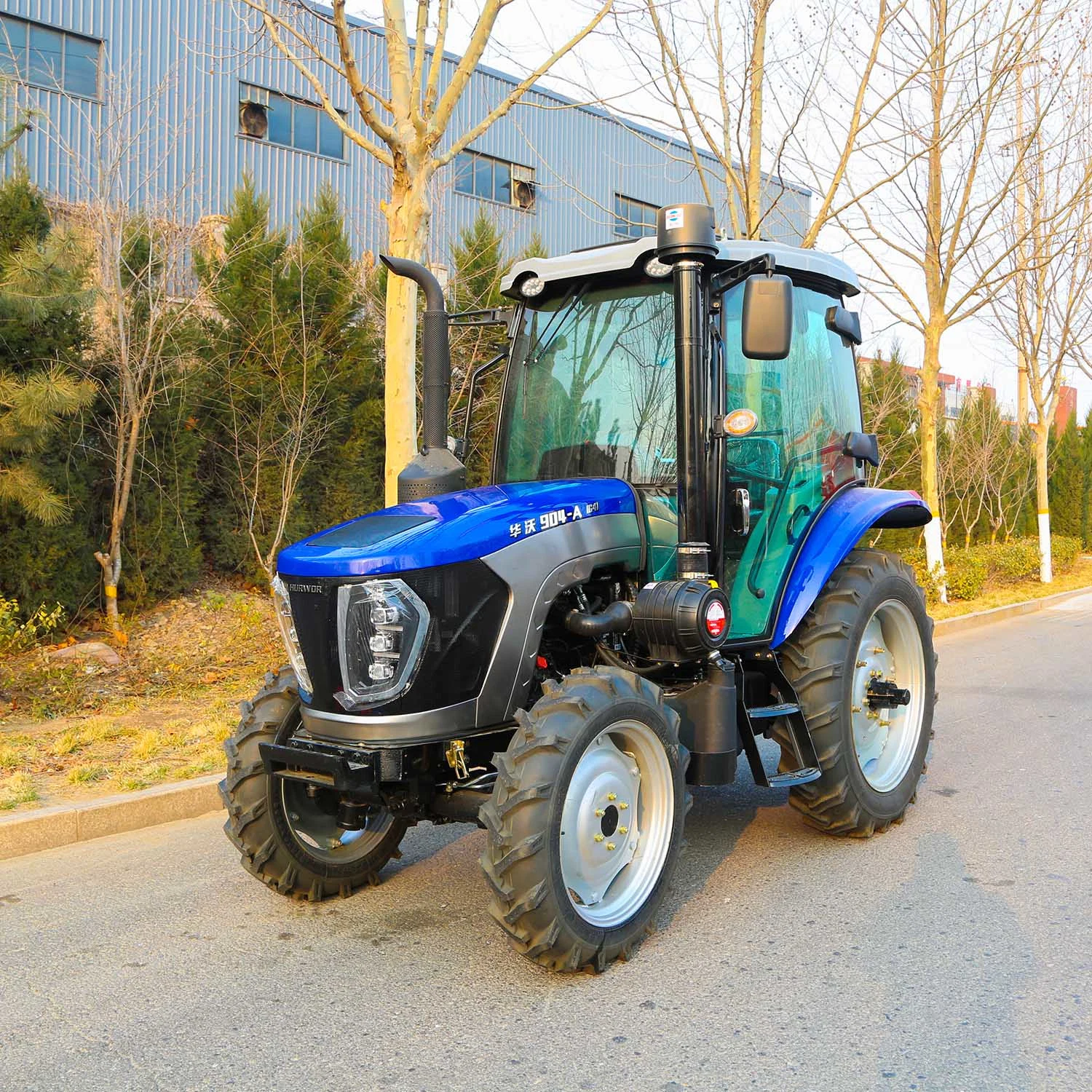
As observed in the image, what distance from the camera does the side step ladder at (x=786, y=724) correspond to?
14.8 ft

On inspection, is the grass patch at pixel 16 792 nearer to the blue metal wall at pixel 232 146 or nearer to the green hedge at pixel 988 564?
the blue metal wall at pixel 232 146

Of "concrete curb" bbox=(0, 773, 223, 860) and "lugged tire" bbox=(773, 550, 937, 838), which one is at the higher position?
"lugged tire" bbox=(773, 550, 937, 838)

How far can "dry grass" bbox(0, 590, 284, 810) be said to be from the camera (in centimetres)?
579

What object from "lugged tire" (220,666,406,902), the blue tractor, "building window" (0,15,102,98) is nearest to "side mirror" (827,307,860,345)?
the blue tractor

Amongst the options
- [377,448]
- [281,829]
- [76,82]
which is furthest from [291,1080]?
[76,82]

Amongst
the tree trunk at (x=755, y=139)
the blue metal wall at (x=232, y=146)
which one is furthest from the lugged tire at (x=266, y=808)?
the tree trunk at (x=755, y=139)

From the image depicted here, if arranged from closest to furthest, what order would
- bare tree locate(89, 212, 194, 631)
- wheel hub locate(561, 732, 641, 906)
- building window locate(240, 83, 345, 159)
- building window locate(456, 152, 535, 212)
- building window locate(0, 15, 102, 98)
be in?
wheel hub locate(561, 732, 641, 906)
bare tree locate(89, 212, 194, 631)
building window locate(0, 15, 102, 98)
building window locate(240, 83, 345, 159)
building window locate(456, 152, 535, 212)

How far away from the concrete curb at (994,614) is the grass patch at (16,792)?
33.8 ft

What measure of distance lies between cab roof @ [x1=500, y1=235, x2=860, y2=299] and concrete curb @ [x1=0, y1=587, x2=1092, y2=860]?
2979 millimetres

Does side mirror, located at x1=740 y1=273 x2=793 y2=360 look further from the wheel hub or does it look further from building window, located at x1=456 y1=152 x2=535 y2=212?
building window, located at x1=456 y1=152 x2=535 y2=212

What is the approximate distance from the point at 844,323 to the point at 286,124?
17.5 m

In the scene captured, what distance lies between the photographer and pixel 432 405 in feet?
15.1

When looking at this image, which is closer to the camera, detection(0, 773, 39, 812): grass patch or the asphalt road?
the asphalt road

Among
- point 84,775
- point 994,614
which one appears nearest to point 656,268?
point 84,775
